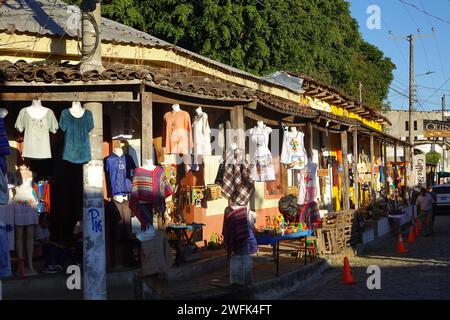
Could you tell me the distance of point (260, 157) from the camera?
48.9 ft

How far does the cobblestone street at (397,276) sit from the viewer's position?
38.9ft

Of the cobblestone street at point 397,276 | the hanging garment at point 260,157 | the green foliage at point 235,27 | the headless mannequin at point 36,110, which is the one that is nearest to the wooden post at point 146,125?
the headless mannequin at point 36,110

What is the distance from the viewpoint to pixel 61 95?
10242mm

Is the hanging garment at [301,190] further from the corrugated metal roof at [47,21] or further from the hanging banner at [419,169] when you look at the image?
the hanging banner at [419,169]

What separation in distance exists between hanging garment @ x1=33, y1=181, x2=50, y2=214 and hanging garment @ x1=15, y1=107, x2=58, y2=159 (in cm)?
189

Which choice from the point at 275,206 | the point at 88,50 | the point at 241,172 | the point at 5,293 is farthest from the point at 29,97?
the point at 275,206

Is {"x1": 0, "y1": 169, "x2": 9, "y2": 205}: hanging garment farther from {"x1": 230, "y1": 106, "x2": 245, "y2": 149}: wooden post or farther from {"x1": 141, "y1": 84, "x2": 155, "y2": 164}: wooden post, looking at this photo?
{"x1": 230, "y1": 106, "x2": 245, "y2": 149}: wooden post

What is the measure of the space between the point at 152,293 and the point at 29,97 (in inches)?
138

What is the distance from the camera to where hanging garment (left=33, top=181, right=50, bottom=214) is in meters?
12.3

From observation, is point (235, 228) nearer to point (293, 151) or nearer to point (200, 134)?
point (200, 134)

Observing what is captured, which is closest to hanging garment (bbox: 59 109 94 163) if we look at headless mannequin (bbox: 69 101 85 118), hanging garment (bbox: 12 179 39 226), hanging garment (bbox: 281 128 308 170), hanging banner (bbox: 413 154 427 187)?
headless mannequin (bbox: 69 101 85 118)

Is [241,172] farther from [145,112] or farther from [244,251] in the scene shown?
[145,112]
